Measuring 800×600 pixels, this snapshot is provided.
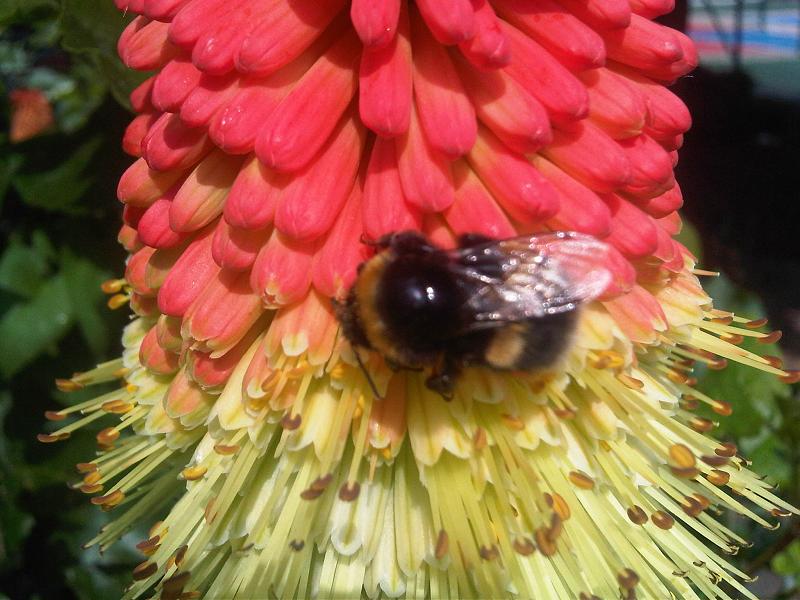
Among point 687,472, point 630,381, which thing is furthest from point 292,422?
point 687,472

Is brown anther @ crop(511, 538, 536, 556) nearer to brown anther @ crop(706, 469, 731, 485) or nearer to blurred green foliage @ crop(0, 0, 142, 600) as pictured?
brown anther @ crop(706, 469, 731, 485)

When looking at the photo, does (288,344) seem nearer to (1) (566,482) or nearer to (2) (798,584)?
(1) (566,482)

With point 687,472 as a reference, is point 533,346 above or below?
above

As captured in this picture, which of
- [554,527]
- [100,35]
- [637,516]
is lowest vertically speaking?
[637,516]

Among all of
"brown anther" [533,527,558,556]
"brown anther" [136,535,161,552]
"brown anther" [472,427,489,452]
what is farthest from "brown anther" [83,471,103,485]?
"brown anther" [533,527,558,556]

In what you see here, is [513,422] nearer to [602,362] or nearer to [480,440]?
[480,440]

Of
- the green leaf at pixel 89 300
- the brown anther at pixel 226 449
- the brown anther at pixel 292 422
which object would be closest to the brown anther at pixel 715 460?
the brown anther at pixel 292 422

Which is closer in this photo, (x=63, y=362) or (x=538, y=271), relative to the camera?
(x=538, y=271)

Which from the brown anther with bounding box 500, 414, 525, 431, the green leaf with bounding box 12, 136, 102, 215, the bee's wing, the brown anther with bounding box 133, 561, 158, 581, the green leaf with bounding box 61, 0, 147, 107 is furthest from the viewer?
the green leaf with bounding box 12, 136, 102, 215
